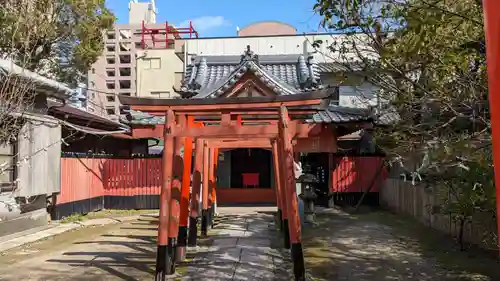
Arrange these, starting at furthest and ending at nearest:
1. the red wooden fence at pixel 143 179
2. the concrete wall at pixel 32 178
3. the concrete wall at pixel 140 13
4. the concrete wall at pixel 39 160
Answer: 1. the concrete wall at pixel 140 13
2. the red wooden fence at pixel 143 179
3. the concrete wall at pixel 39 160
4. the concrete wall at pixel 32 178

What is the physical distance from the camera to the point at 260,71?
15.7 metres

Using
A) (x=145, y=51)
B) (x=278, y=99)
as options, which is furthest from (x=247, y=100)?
(x=145, y=51)

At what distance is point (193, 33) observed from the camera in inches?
1401

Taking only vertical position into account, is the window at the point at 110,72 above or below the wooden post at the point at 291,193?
above

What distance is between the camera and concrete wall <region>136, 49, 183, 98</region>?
36844mm

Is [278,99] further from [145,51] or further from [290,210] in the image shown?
[145,51]

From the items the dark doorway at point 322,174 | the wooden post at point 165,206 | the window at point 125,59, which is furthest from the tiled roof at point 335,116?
the window at point 125,59

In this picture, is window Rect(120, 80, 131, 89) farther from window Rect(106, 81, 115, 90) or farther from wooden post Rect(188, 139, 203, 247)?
wooden post Rect(188, 139, 203, 247)

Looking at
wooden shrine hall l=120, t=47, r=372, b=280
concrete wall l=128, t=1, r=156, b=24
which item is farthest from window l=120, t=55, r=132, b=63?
wooden shrine hall l=120, t=47, r=372, b=280

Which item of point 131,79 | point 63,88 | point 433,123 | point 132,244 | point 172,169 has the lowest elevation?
point 132,244

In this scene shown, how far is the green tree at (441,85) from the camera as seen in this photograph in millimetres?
4574

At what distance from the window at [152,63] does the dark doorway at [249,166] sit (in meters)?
19.1

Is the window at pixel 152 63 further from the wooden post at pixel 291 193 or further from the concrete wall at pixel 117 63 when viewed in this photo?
the wooden post at pixel 291 193

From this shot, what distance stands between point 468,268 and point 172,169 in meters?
5.50
